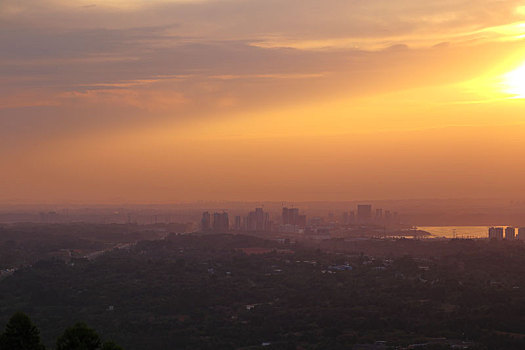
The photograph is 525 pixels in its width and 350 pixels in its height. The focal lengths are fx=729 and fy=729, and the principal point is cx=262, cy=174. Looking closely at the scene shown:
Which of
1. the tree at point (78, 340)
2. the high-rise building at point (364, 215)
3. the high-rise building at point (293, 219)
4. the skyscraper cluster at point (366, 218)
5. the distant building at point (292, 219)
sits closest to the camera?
the tree at point (78, 340)

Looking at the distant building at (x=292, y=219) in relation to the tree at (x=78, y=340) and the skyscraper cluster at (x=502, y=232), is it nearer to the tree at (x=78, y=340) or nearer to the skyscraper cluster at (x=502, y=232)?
the skyscraper cluster at (x=502, y=232)

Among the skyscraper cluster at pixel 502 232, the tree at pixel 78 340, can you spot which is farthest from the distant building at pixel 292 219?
the tree at pixel 78 340

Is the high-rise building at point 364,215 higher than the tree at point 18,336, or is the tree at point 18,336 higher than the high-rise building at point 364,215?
the high-rise building at point 364,215

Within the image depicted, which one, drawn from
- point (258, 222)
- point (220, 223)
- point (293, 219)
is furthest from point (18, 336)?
point (293, 219)

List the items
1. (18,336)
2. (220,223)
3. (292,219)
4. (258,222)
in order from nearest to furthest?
(18,336), (220,223), (258,222), (292,219)

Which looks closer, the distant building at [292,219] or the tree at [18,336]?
the tree at [18,336]

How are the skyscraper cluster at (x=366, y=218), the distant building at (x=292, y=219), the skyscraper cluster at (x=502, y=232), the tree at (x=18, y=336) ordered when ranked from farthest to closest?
1. the skyscraper cluster at (x=366, y=218)
2. the distant building at (x=292, y=219)
3. the skyscraper cluster at (x=502, y=232)
4. the tree at (x=18, y=336)

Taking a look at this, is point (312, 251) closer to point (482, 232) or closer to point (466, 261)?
point (466, 261)

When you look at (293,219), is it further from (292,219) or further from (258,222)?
(258,222)
